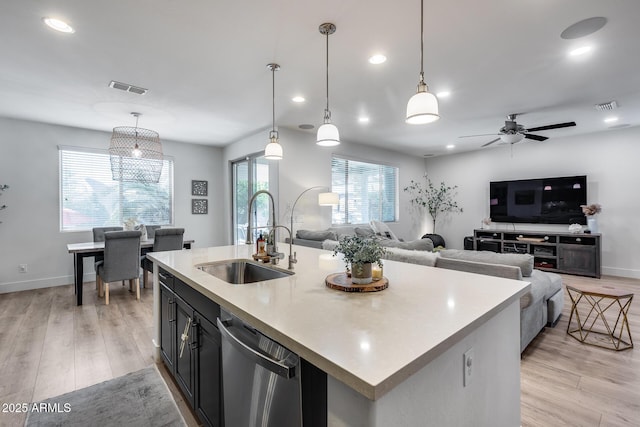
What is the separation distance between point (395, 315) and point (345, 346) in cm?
31

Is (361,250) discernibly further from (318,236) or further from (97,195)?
(97,195)

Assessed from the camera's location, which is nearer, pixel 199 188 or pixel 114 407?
pixel 114 407

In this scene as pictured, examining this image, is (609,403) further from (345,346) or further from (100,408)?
(100,408)

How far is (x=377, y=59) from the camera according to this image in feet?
9.07

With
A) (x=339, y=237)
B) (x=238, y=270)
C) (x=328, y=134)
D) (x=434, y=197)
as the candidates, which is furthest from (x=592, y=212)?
(x=238, y=270)

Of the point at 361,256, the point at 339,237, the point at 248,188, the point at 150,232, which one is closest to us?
the point at 361,256

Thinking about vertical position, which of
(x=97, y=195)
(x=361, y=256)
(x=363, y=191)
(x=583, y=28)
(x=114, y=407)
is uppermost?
(x=583, y=28)

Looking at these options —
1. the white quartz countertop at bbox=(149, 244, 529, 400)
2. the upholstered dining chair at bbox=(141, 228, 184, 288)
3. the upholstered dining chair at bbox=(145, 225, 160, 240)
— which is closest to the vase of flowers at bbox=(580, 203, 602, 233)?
the white quartz countertop at bbox=(149, 244, 529, 400)

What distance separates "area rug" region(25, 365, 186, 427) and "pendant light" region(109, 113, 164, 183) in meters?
2.59

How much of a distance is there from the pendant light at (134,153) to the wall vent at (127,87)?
1.67 ft

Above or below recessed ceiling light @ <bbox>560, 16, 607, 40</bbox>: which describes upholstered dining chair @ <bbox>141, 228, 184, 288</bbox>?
below

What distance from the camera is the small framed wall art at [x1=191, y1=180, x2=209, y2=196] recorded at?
6.29 m

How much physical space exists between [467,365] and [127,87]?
398cm

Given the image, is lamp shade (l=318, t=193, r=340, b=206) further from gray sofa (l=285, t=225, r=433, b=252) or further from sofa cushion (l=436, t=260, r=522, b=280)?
sofa cushion (l=436, t=260, r=522, b=280)
